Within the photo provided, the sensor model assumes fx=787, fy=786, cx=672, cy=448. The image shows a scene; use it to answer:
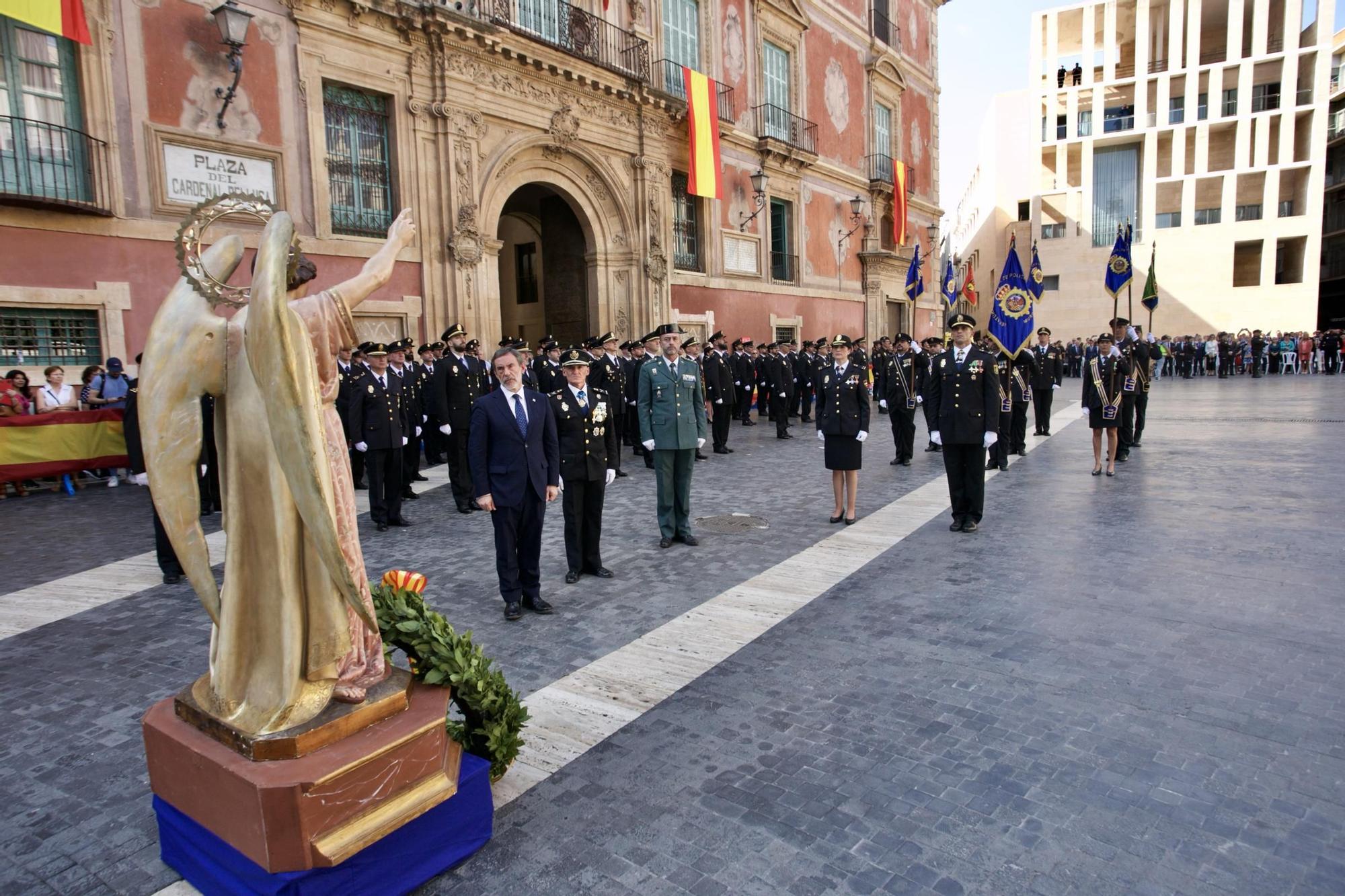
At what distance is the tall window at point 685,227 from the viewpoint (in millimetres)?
21266

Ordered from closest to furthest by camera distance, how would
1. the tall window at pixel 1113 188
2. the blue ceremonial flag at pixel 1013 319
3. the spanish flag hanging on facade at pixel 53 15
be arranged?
the spanish flag hanging on facade at pixel 53 15 < the blue ceremonial flag at pixel 1013 319 < the tall window at pixel 1113 188

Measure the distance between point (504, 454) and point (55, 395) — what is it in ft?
28.9

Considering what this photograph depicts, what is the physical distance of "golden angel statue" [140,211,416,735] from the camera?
235 centimetres

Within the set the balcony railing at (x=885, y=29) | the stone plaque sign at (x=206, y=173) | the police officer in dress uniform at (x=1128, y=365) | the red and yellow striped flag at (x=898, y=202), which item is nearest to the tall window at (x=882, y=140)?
the red and yellow striped flag at (x=898, y=202)

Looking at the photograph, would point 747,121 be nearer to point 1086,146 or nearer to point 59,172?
point 59,172

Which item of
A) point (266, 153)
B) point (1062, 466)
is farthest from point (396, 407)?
point (1062, 466)

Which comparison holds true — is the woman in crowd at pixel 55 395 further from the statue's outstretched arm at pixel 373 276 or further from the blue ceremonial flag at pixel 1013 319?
the blue ceremonial flag at pixel 1013 319

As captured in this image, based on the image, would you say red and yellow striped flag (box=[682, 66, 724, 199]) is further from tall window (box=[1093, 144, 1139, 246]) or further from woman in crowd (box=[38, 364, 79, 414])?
tall window (box=[1093, 144, 1139, 246])

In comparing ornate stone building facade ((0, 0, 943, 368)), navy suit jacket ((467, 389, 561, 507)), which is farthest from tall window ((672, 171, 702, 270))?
navy suit jacket ((467, 389, 561, 507))

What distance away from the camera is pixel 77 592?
251 inches

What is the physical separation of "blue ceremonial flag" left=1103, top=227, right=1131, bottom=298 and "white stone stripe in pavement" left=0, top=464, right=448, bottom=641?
1867 cm

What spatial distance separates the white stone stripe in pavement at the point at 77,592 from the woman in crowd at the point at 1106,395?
9.10m

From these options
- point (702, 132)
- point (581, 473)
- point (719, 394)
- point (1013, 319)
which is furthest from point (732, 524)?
point (702, 132)

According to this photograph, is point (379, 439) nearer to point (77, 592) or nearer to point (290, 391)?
point (77, 592)
